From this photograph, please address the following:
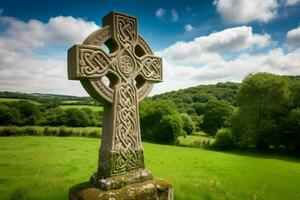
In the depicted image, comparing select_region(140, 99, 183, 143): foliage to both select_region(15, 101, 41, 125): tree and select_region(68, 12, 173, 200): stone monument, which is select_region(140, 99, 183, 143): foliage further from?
select_region(68, 12, 173, 200): stone monument

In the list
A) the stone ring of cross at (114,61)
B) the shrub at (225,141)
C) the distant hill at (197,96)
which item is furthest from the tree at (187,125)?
the stone ring of cross at (114,61)

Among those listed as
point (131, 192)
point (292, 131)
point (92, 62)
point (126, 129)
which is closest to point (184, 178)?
point (126, 129)

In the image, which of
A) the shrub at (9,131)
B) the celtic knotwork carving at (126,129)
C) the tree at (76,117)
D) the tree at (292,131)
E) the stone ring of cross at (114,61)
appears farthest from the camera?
the tree at (76,117)

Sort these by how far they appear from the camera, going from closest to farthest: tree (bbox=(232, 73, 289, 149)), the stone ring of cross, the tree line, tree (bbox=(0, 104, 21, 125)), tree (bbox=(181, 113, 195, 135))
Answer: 1. the stone ring of cross
2. tree (bbox=(232, 73, 289, 149))
3. tree (bbox=(0, 104, 21, 125))
4. the tree line
5. tree (bbox=(181, 113, 195, 135))

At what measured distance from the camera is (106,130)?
13.6ft

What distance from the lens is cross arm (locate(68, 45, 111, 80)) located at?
3.72 meters

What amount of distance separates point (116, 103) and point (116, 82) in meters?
0.40

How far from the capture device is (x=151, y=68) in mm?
4867

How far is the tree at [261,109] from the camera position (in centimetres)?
3325

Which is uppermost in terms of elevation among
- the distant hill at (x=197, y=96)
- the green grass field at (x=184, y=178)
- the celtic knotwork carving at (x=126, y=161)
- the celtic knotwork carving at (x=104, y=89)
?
the distant hill at (x=197, y=96)

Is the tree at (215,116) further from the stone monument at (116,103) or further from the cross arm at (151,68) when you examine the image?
the stone monument at (116,103)

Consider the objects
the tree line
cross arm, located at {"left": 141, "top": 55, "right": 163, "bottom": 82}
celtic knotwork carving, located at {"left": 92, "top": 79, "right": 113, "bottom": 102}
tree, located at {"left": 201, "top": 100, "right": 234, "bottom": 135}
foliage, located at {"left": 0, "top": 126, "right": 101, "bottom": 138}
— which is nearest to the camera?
celtic knotwork carving, located at {"left": 92, "top": 79, "right": 113, "bottom": 102}

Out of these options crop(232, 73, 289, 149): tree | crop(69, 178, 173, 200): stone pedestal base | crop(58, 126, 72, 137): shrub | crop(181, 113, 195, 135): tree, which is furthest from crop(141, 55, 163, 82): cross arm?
crop(181, 113, 195, 135): tree

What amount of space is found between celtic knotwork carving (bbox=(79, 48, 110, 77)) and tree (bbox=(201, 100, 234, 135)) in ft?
164
